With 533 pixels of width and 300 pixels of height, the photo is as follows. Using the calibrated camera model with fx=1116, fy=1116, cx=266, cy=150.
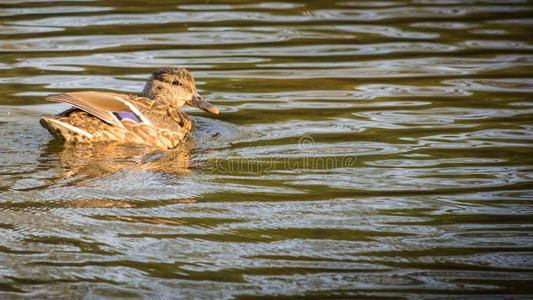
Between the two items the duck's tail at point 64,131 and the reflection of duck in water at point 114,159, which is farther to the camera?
the duck's tail at point 64,131

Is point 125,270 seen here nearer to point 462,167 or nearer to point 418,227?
point 418,227

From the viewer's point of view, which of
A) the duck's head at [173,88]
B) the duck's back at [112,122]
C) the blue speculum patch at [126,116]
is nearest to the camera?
the duck's back at [112,122]

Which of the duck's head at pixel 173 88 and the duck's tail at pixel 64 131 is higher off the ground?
the duck's head at pixel 173 88

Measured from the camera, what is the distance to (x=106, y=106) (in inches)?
343

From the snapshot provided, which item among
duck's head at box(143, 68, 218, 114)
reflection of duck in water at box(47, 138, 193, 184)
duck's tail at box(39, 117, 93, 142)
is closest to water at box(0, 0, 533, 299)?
reflection of duck in water at box(47, 138, 193, 184)

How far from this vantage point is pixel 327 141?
8734 millimetres

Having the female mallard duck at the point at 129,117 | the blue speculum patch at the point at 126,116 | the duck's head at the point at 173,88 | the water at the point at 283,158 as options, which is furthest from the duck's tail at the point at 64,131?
the duck's head at the point at 173,88

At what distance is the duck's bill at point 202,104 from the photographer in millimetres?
9532

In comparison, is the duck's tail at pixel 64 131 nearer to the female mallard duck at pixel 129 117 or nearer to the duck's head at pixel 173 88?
the female mallard duck at pixel 129 117

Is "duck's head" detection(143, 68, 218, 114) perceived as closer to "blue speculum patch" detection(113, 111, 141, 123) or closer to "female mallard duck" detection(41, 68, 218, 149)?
"female mallard duck" detection(41, 68, 218, 149)

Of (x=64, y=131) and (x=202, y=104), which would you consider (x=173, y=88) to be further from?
(x=64, y=131)

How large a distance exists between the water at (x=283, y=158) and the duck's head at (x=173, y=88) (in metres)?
0.25

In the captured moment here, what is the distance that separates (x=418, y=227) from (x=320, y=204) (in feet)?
2.37

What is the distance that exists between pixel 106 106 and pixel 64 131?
1.28ft
